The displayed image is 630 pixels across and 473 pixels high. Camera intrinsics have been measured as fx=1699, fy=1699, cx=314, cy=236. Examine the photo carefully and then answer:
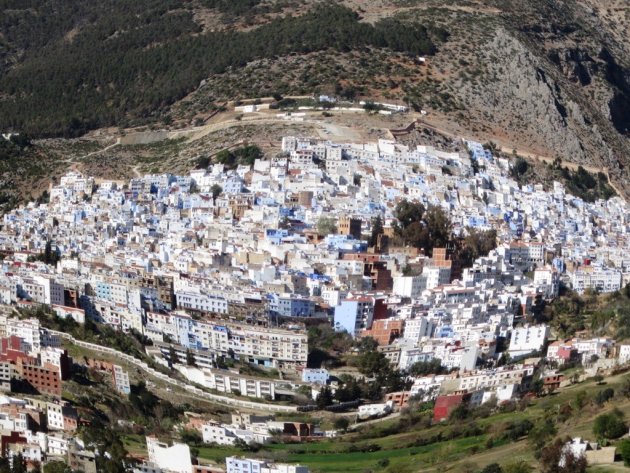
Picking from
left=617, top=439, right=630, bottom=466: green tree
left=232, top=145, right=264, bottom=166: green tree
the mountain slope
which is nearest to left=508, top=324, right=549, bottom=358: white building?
left=617, top=439, right=630, bottom=466: green tree

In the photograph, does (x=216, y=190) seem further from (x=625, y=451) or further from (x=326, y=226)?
(x=625, y=451)

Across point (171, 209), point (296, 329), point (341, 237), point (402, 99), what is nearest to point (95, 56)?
point (402, 99)

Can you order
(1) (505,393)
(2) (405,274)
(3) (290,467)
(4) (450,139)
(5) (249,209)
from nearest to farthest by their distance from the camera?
(3) (290,467) < (1) (505,393) < (2) (405,274) < (5) (249,209) < (4) (450,139)

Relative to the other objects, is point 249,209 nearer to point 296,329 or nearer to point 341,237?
point 341,237

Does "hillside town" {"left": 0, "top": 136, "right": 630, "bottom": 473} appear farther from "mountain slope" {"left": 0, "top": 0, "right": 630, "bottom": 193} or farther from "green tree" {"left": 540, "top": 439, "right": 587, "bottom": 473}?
"mountain slope" {"left": 0, "top": 0, "right": 630, "bottom": 193}

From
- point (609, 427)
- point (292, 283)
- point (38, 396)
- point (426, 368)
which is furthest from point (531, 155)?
point (38, 396)

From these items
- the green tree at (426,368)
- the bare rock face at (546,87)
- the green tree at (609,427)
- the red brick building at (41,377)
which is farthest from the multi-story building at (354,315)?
the bare rock face at (546,87)

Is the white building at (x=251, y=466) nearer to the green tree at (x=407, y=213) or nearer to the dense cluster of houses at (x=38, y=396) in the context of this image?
the dense cluster of houses at (x=38, y=396)
